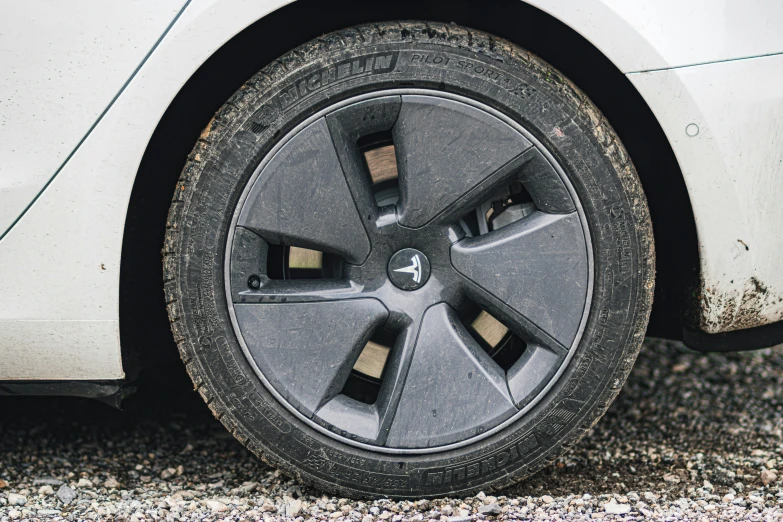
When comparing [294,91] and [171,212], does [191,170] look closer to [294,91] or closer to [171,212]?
[171,212]

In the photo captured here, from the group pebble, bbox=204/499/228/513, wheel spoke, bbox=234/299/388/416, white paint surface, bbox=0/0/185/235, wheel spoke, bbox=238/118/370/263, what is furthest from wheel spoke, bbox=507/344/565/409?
white paint surface, bbox=0/0/185/235

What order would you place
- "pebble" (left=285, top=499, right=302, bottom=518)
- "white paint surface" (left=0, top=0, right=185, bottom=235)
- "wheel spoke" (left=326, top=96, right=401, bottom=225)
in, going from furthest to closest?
"pebble" (left=285, top=499, right=302, bottom=518)
"wheel spoke" (left=326, top=96, right=401, bottom=225)
"white paint surface" (left=0, top=0, right=185, bottom=235)

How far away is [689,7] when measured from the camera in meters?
1.63

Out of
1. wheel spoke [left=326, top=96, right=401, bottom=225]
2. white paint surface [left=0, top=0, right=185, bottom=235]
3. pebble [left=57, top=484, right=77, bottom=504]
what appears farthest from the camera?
pebble [left=57, top=484, right=77, bottom=504]

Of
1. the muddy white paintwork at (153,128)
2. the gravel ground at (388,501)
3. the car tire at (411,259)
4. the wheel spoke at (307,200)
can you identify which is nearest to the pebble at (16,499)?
the gravel ground at (388,501)

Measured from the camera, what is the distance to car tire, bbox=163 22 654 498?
5.62 ft

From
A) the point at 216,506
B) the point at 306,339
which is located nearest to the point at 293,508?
the point at 216,506

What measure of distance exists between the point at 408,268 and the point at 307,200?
0.94ft

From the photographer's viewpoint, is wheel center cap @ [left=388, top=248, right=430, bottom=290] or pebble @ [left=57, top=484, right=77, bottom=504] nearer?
wheel center cap @ [left=388, top=248, right=430, bottom=290]

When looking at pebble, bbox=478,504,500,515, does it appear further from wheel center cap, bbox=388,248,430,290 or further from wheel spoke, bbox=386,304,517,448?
wheel center cap, bbox=388,248,430,290

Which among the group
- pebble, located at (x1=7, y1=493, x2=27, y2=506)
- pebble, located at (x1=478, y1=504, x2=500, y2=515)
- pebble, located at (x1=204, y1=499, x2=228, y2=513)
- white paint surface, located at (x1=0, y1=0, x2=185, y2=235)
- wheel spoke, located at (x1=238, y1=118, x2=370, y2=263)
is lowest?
pebble, located at (x1=478, y1=504, x2=500, y2=515)

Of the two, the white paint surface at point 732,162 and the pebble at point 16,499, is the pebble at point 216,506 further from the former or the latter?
the white paint surface at point 732,162

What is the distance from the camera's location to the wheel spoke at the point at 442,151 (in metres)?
1.72

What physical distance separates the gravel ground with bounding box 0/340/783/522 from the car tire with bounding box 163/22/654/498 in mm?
136
